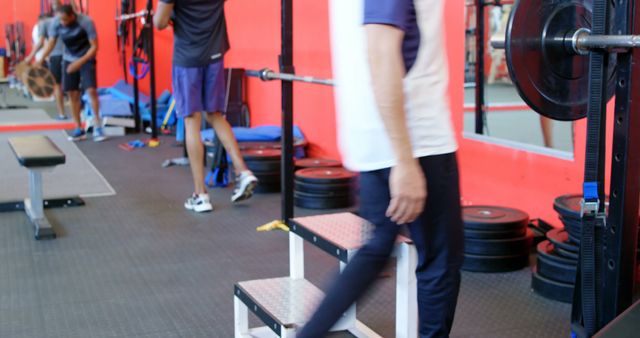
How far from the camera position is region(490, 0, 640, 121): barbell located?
5.59ft

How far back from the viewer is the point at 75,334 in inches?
94.7

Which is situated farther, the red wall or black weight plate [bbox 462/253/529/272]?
the red wall

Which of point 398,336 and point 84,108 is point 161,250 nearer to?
point 398,336

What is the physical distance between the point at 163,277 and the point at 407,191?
1763 millimetres

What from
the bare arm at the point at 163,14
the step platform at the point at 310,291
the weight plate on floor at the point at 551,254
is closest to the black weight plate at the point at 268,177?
the bare arm at the point at 163,14

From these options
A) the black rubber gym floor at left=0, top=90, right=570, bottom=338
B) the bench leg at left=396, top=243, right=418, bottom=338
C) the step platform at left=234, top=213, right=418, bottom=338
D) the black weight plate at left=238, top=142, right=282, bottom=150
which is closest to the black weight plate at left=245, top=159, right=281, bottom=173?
the black rubber gym floor at left=0, top=90, right=570, bottom=338

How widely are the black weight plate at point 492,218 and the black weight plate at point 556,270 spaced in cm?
26

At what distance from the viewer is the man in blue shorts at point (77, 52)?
21.8ft

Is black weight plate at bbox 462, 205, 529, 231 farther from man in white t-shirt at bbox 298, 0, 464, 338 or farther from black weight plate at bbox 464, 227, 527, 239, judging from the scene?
man in white t-shirt at bbox 298, 0, 464, 338

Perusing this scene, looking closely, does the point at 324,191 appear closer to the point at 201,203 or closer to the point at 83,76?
the point at 201,203

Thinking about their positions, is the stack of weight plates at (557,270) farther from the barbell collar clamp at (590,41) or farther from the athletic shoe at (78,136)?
the athletic shoe at (78,136)

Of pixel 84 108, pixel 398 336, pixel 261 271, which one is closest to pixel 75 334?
pixel 261 271

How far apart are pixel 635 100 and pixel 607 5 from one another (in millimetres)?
209

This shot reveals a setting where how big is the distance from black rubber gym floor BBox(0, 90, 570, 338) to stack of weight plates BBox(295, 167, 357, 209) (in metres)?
0.10
